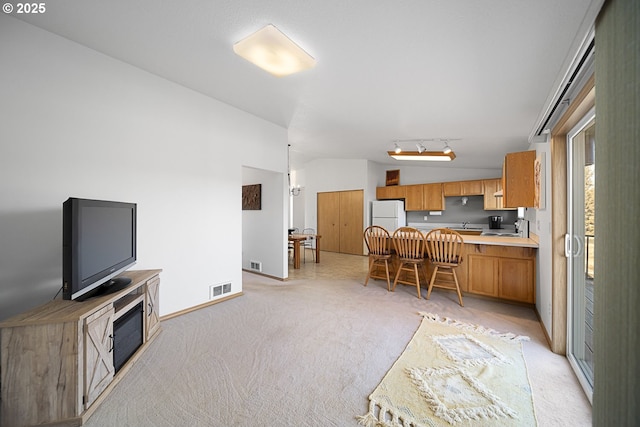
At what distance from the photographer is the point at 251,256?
4.89m

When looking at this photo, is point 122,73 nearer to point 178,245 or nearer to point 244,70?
point 244,70

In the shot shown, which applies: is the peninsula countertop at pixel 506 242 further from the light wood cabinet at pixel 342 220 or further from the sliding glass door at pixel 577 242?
the light wood cabinet at pixel 342 220

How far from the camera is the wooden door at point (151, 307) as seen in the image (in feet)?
7.36

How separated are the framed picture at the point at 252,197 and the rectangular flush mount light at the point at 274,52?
2746 mm

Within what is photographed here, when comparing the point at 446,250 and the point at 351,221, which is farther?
the point at 351,221

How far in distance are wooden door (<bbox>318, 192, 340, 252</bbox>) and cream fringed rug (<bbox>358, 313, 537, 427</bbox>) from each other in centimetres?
505

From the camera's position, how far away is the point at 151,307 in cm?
233

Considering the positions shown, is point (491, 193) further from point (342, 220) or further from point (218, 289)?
point (218, 289)

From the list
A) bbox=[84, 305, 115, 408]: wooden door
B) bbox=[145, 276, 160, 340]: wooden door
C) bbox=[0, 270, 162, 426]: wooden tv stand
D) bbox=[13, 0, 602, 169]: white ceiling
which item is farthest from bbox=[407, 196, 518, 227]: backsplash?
bbox=[0, 270, 162, 426]: wooden tv stand

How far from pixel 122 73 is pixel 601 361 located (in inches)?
155

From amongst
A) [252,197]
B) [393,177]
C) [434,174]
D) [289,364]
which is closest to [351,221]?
[393,177]

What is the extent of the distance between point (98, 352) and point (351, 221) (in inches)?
235

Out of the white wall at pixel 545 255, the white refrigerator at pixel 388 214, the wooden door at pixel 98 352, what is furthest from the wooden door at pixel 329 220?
the wooden door at pixel 98 352

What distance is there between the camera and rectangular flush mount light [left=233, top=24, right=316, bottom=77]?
5.87ft
